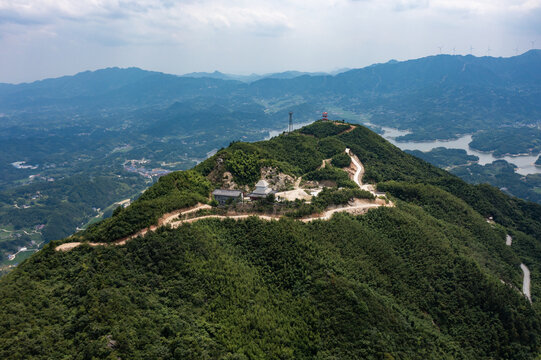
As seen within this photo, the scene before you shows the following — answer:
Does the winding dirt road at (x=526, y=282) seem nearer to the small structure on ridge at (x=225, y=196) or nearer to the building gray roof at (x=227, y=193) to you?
the small structure on ridge at (x=225, y=196)

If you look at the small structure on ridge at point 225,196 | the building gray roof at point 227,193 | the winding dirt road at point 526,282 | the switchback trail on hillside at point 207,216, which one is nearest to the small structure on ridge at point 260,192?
the small structure on ridge at point 225,196

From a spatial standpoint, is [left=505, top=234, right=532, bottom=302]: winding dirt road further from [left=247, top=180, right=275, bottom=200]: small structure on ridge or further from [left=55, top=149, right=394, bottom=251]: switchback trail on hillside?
[left=247, top=180, right=275, bottom=200]: small structure on ridge

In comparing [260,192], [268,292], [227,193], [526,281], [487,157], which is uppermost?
[227,193]

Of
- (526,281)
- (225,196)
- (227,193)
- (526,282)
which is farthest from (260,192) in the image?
(526,281)

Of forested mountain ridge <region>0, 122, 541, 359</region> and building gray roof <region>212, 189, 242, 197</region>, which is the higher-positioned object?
building gray roof <region>212, 189, 242, 197</region>

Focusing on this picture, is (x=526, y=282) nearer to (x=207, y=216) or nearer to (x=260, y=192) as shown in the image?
(x=260, y=192)

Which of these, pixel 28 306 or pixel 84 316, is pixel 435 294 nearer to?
pixel 84 316

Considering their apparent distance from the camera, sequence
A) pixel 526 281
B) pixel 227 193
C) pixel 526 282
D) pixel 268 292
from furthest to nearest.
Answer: pixel 227 193 → pixel 526 281 → pixel 526 282 → pixel 268 292

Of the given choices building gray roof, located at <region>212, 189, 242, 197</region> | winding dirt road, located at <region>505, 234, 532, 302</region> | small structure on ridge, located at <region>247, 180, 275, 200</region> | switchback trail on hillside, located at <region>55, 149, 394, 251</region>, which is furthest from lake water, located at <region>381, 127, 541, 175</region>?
building gray roof, located at <region>212, 189, 242, 197</region>

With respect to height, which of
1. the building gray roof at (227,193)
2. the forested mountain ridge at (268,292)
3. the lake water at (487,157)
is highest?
the building gray roof at (227,193)

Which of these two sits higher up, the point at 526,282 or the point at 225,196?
the point at 225,196
